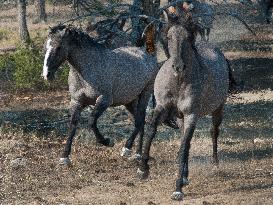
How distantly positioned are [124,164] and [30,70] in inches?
476

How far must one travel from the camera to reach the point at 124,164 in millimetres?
13445

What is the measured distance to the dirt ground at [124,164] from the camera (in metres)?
10.8

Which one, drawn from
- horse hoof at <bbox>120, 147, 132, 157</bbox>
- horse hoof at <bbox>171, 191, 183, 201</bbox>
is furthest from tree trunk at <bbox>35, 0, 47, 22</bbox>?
horse hoof at <bbox>171, 191, 183, 201</bbox>

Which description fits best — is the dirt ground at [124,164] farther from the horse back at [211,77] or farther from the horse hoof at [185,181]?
the horse back at [211,77]

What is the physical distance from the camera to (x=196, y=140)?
15852 mm

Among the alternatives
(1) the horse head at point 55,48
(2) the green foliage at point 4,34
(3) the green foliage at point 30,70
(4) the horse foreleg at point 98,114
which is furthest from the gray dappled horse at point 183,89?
(2) the green foliage at point 4,34

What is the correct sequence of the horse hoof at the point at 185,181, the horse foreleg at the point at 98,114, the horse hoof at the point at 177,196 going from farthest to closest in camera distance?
the horse foreleg at the point at 98,114 → the horse hoof at the point at 185,181 → the horse hoof at the point at 177,196

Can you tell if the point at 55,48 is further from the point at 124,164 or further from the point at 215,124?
the point at 215,124

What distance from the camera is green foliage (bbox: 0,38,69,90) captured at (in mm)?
24500

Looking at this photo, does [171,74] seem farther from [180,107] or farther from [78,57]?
[78,57]

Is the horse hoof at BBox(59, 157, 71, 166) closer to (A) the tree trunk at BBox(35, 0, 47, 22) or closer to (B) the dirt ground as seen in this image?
(B) the dirt ground

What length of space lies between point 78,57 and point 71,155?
6.13ft

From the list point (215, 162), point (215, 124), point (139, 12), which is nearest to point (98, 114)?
point (215, 124)

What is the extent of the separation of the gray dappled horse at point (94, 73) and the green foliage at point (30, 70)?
10.3 m
